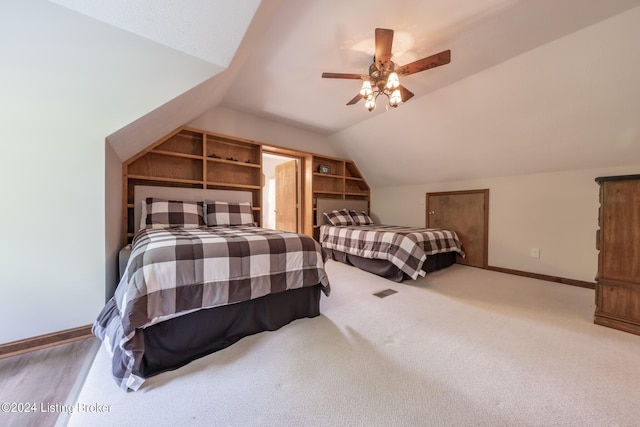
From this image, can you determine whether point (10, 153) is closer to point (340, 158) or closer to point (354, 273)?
point (354, 273)

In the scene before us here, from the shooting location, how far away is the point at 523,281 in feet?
9.63

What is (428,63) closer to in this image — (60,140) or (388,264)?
(388,264)

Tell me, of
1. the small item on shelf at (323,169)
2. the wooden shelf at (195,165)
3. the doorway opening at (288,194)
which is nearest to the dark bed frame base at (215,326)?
the wooden shelf at (195,165)

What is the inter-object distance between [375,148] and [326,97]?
161cm

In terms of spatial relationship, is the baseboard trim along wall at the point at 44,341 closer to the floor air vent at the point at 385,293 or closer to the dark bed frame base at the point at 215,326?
the dark bed frame base at the point at 215,326

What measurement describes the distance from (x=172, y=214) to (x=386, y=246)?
105 inches

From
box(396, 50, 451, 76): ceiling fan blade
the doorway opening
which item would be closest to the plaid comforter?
the doorway opening

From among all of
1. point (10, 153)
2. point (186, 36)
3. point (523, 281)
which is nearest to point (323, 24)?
point (186, 36)

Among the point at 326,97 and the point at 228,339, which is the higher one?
the point at 326,97

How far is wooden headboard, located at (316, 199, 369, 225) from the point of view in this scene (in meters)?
4.50

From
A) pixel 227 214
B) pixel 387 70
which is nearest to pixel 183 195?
pixel 227 214

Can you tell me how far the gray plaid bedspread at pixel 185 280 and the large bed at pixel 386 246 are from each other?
0.96 metres

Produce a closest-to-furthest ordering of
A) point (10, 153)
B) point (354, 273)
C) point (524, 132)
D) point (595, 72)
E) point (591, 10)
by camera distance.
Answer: point (10, 153) → point (591, 10) → point (595, 72) → point (524, 132) → point (354, 273)

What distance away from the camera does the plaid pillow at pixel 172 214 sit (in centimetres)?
257
